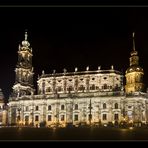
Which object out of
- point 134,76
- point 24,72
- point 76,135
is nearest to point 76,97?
point 134,76

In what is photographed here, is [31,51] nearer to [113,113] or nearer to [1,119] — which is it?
[1,119]

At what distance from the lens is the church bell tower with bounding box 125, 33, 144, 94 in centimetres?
8150

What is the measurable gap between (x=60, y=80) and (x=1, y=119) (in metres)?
17.6

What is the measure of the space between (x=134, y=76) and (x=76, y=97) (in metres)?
14.5

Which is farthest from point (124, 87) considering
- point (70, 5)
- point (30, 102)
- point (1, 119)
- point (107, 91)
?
point (70, 5)

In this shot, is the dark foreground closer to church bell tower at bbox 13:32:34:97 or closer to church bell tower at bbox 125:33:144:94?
church bell tower at bbox 125:33:144:94

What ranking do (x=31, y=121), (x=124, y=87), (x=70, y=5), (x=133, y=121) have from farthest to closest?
(x=124, y=87), (x=31, y=121), (x=133, y=121), (x=70, y=5)

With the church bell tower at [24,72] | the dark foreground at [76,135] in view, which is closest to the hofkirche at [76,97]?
the church bell tower at [24,72]

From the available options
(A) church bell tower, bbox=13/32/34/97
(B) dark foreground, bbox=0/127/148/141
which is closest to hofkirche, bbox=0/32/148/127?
(A) church bell tower, bbox=13/32/34/97

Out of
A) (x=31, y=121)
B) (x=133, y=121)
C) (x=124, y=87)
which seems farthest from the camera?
(x=124, y=87)

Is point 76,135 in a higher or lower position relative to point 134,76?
lower

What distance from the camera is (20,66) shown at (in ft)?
284

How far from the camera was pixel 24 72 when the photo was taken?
3428 inches

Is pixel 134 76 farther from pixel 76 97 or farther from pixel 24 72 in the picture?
pixel 24 72
